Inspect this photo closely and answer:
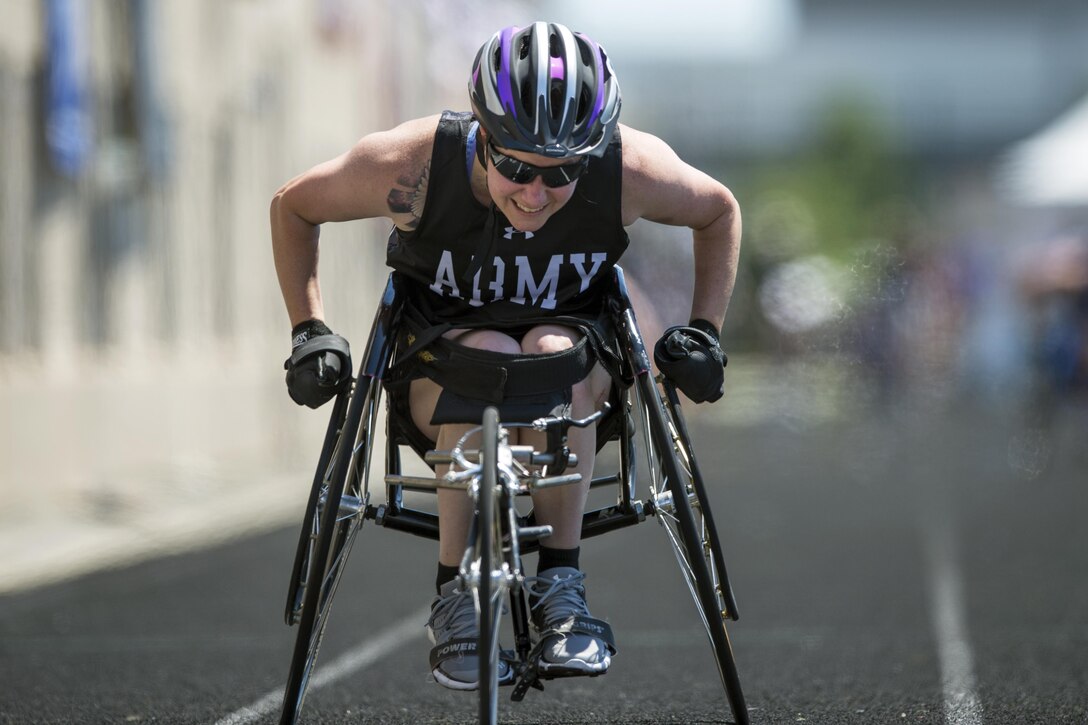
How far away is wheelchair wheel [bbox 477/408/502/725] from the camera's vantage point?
147 inches

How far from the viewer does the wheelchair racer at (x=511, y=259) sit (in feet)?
13.5

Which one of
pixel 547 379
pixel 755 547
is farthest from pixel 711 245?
pixel 755 547

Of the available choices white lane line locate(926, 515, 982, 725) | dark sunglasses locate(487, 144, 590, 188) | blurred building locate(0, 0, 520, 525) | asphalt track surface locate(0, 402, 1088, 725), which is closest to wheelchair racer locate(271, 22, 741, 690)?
dark sunglasses locate(487, 144, 590, 188)

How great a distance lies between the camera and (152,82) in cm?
1545

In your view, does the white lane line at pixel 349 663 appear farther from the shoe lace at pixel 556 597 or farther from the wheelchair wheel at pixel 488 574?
the wheelchair wheel at pixel 488 574

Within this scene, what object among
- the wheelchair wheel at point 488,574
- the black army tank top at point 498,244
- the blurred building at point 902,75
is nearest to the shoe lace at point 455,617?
the wheelchair wheel at point 488,574

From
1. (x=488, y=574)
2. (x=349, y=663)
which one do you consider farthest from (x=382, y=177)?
(x=349, y=663)

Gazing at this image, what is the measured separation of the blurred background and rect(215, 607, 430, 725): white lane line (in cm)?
251

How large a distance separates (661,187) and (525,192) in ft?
1.56

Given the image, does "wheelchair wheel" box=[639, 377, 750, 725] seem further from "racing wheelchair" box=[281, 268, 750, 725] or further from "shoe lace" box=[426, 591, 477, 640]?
"shoe lace" box=[426, 591, 477, 640]

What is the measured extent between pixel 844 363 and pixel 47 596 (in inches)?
739

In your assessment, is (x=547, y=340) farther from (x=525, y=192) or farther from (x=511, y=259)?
(x=525, y=192)

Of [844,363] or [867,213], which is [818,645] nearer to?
[844,363]

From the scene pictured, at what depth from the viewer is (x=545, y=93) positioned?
405 centimetres
